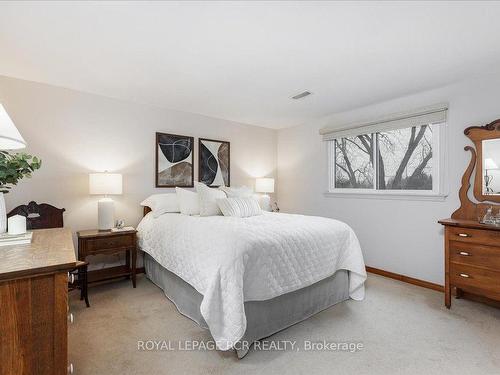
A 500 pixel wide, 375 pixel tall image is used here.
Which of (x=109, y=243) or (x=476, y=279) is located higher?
(x=109, y=243)

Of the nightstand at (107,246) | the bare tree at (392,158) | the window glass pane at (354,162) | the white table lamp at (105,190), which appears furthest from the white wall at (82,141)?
the bare tree at (392,158)

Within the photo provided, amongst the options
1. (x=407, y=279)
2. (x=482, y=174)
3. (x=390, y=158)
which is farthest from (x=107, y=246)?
(x=482, y=174)

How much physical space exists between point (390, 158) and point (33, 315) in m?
3.80

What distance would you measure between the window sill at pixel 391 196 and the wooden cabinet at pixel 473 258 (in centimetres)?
57

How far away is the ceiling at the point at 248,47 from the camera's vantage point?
169 cm

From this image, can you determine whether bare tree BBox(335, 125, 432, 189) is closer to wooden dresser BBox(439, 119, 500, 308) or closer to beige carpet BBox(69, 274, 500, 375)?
wooden dresser BBox(439, 119, 500, 308)

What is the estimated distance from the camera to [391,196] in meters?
3.38

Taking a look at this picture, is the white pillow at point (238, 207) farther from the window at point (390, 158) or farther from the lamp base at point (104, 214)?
the window at point (390, 158)

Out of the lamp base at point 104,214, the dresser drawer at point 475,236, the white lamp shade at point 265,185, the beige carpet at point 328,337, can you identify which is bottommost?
the beige carpet at point 328,337

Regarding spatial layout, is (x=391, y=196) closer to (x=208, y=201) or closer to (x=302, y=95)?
(x=302, y=95)

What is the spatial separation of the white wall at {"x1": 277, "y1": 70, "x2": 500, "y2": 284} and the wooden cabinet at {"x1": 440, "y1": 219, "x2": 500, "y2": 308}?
1.64 ft

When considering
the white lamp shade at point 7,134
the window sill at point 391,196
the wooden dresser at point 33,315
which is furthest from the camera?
the window sill at point 391,196

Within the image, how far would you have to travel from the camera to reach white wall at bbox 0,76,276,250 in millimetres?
2785

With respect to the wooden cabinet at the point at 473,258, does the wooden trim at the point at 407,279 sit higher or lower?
lower
